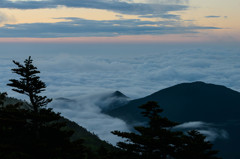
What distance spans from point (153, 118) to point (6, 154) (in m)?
10.6

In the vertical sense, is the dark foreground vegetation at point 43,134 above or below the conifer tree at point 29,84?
below

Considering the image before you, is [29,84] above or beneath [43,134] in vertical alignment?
above

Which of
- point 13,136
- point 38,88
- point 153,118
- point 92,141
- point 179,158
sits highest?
point 38,88

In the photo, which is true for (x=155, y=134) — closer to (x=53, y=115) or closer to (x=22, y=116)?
(x=53, y=115)

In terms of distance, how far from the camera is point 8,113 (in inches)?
793

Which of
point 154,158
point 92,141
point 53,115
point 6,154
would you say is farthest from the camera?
point 92,141

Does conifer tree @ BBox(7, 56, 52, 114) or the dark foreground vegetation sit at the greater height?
conifer tree @ BBox(7, 56, 52, 114)

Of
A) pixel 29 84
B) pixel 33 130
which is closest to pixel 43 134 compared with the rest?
pixel 33 130

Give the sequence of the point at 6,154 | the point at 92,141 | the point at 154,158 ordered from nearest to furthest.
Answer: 1. the point at 6,154
2. the point at 154,158
3. the point at 92,141

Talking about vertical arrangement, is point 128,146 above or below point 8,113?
below

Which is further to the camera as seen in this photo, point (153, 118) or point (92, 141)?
point (92, 141)

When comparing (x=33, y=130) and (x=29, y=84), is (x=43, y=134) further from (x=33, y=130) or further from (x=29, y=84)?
(x=29, y=84)

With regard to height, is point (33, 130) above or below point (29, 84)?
below

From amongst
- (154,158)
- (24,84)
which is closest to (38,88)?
(24,84)
